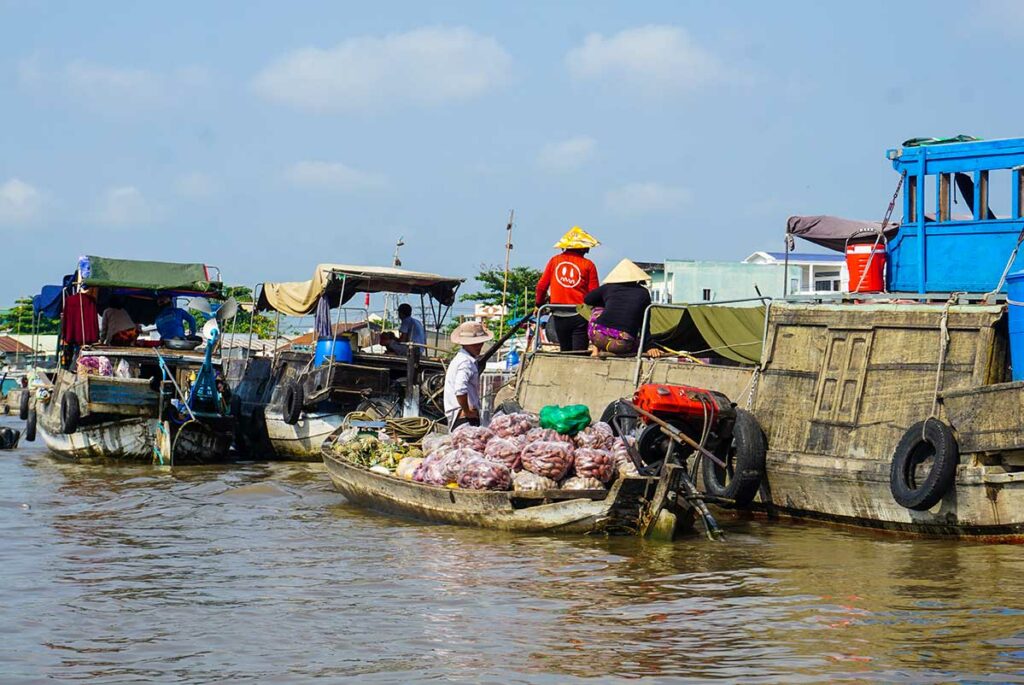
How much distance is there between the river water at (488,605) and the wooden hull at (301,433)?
6.45 meters

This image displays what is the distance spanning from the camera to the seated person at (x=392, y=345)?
19344mm

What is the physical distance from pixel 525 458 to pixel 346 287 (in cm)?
937

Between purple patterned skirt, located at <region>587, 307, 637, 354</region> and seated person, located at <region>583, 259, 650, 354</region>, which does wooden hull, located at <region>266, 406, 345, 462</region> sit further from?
seated person, located at <region>583, 259, 650, 354</region>

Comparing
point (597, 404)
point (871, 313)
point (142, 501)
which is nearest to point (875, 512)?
point (871, 313)

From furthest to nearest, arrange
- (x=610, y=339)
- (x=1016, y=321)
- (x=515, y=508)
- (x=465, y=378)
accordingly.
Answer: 1. (x=610, y=339)
2. (x=465, y=378)
3. (x=515, y=508)
4. (x=1016, y=321)

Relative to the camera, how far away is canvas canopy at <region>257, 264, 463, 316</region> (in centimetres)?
1867

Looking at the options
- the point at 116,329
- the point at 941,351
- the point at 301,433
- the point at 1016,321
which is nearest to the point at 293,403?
the point at 301,433

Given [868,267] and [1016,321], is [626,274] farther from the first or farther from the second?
[1016,321]

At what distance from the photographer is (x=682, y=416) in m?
10.8

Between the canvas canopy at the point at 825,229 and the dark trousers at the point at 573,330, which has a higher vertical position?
the canvas canopy at the point at 825,229

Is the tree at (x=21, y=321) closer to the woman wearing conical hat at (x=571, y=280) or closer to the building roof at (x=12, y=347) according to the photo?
the building roof at (x=12, y=347)

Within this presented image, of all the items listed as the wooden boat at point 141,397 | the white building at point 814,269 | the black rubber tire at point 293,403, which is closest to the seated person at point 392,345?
the black rubber tire at point 293,403

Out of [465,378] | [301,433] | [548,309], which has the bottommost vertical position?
[301,433]

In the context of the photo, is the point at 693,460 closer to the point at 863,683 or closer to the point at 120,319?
the point at 863,683
